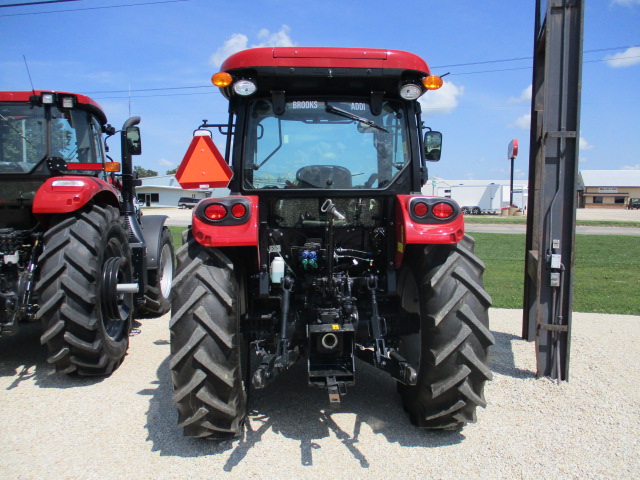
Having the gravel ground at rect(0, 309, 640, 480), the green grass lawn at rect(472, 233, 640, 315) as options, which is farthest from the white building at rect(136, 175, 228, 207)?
the gravel ground at rect(0, 309, 640, 480)

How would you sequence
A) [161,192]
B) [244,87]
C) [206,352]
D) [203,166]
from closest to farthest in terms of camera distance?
[206,352], [203,166], [244,87], [161,192]

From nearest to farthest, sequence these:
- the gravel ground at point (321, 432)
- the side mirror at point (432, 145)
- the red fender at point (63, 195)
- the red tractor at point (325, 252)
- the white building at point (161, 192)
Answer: the gravel ground at point (321, 432)
the red tractor at point (325, 252)
the side mirror at point (432, 145)
the red fender at point (63, 195)
the white building at point (161, 192)

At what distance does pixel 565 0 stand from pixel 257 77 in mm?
2902

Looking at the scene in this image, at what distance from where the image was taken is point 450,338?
10.8 ft

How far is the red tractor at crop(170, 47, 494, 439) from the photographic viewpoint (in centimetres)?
326

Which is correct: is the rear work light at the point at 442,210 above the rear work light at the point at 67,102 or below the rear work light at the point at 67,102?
below

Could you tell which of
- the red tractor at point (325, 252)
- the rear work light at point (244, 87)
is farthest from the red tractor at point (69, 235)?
the rear work light at point (244, 87)

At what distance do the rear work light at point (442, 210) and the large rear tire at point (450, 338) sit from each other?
0.76 feet

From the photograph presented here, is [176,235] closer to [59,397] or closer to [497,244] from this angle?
[497,244]

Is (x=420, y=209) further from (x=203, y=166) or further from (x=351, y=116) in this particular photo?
(x=203, y=166)

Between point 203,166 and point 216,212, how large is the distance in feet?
1.19

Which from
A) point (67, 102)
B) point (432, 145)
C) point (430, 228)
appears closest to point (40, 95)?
point (67, 102)

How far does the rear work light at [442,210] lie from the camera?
3377 mm

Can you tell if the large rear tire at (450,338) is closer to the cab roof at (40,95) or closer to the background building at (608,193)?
the cab roof at (40,95)
